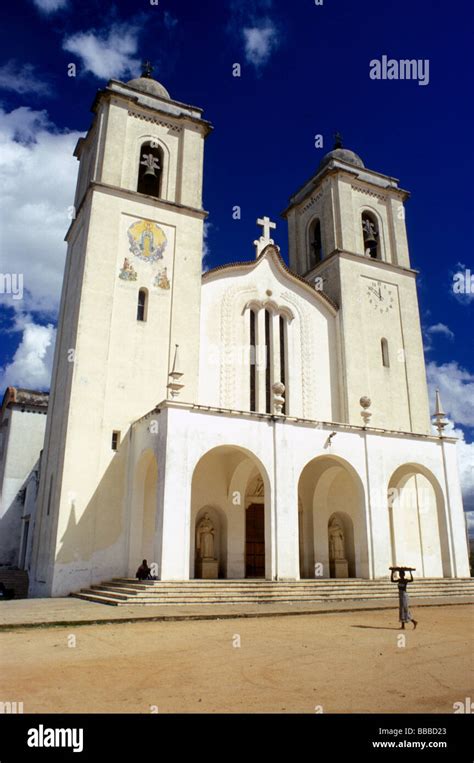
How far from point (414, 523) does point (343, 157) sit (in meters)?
17.7

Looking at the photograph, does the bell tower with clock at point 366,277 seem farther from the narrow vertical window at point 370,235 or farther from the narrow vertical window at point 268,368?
the narrow vertical window at point 268,368

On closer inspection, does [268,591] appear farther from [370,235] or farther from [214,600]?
[370,235]

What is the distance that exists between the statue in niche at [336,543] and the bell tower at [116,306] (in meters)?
6.99

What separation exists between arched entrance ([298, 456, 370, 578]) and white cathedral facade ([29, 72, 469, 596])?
7 cm

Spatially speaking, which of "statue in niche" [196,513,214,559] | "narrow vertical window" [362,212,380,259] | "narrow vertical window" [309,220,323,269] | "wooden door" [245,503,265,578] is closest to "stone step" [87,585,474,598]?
"statue in niche" [196,513,214,559]

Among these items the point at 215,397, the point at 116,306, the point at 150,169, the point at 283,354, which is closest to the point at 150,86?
the point at 150,169

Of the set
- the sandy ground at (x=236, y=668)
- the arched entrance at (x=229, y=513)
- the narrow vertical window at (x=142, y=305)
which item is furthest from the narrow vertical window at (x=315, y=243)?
the sandy ground at (x=236, y=668)

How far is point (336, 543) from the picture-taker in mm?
20156

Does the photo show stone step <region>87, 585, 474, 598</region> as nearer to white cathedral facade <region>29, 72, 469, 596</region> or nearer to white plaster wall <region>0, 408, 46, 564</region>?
white cathedral facade <region>29, 72, 469, 596</region>

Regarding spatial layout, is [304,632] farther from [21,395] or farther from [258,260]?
[21,395]

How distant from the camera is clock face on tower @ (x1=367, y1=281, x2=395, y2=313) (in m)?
24.7

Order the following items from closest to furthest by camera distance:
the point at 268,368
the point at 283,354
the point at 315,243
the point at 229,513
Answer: the point at 229,513
the point at 268,368
the point at 283,354
the point at 315,243

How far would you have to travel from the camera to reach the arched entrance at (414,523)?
815 inches

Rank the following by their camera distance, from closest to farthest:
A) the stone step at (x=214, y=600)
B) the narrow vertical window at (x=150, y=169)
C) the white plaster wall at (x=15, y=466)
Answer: the stone step at (x=214, y=600)
the narrow vertical window at (x=150, y=169)
the white plaster wall at (x=15, y=466)
